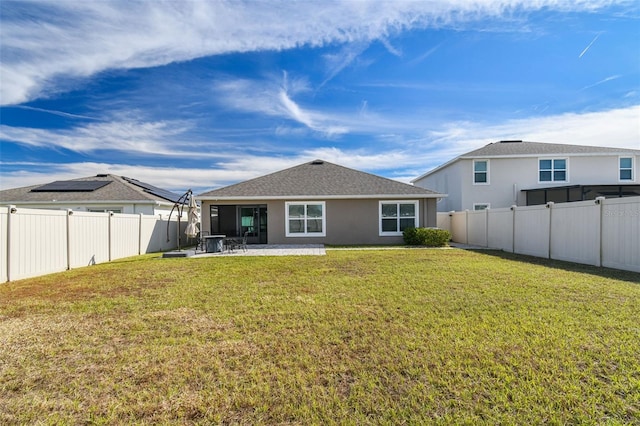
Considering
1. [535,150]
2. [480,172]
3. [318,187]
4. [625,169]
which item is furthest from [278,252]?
[625,169]

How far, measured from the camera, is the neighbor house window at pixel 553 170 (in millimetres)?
20719

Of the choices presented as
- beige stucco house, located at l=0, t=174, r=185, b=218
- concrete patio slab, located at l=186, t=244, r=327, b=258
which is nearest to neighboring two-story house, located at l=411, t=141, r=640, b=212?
concrete patio slab, located at l=186, t=244, r=327, b=258

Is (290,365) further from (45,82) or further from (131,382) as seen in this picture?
(45,82)

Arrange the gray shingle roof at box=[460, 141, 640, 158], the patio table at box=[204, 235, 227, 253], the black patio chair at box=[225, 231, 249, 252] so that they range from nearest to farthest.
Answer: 1. the patio table at box=[204, 235, 227, 253]
2. the black patio chair at box=[225, 231, 249, 252]
3. the gray shingle roof at box=[460, 141, 640, 158]

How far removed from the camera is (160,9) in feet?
32.4

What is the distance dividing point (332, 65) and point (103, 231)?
1127 cm

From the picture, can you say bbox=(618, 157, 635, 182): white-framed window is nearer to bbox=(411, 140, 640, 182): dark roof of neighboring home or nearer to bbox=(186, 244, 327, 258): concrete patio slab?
bbox=(411, 140, 640, 182): dark roof of neighboring home

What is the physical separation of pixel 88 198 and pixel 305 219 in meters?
13.3

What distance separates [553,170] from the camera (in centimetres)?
2075

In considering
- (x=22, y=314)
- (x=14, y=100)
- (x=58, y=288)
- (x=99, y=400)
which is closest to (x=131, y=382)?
(x=99, y=400)

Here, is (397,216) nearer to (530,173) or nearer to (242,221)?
(242,221)

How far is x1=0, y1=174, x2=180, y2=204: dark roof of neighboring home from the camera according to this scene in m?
19.2

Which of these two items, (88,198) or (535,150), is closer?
(88,198)

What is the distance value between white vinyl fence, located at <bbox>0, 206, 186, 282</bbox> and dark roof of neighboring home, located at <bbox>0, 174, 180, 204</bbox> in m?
5.89
